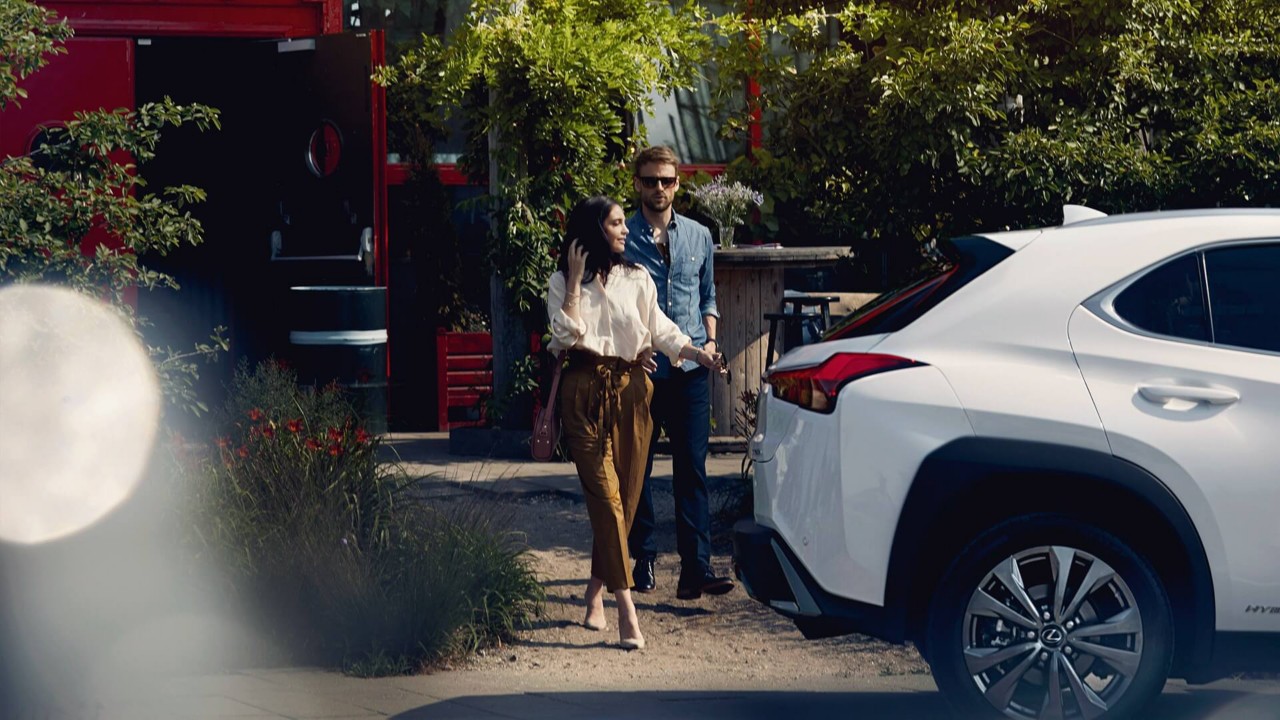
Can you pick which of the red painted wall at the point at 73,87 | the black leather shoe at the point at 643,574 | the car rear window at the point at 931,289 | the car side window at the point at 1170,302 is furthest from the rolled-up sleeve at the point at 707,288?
the red painted wall at the point at 73,87

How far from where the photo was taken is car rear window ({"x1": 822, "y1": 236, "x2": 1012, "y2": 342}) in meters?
5.43

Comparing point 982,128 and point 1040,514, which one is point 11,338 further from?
point 982,128

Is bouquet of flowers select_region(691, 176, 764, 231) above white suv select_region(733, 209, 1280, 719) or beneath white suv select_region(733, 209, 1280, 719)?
above

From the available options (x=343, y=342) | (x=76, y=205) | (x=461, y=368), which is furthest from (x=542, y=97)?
(x=76, y=205)

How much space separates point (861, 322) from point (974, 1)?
4244 mm

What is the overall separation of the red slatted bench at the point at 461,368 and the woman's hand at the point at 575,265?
571cm

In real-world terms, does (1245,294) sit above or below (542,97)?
below

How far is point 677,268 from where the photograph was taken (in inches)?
305

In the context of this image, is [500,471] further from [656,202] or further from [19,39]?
[19,39]

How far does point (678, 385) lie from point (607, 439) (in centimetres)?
76

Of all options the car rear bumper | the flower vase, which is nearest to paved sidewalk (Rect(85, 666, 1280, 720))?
the car rear bumper

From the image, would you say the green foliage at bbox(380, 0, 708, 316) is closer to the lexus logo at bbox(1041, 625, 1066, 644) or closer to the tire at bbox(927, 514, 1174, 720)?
the tire at bbox(927, 514, 1174, 720)

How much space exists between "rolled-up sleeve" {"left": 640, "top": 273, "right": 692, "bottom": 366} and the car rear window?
1.44 m

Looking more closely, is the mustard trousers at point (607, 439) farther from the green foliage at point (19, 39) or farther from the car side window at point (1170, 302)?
the green foliage at point (19, 39)
